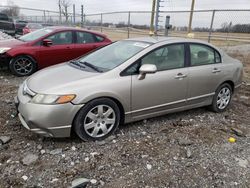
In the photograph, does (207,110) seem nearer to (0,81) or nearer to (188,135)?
(188,135)

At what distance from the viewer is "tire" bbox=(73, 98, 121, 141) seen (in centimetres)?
319

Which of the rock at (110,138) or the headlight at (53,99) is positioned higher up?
the headlight at (53,99)

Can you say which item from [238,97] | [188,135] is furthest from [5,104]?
[238,97]

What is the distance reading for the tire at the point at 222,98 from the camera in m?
4.59

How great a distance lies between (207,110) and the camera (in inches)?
188

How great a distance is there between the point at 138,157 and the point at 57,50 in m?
4.81

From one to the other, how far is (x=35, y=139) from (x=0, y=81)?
140 inches

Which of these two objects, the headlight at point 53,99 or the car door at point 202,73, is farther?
the car door at point 202,73

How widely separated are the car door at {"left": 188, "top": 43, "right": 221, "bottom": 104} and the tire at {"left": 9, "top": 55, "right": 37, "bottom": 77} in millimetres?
4519

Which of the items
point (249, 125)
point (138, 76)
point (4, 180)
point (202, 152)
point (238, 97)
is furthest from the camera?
point (238, 97)

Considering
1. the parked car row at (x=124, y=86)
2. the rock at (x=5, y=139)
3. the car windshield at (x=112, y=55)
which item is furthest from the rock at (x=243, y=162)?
the rock at (x=5, y=139)

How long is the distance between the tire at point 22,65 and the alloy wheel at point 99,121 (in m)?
4.15

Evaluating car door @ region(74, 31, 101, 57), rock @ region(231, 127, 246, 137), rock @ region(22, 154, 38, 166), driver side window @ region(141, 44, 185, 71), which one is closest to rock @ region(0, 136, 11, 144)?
rock @ region(22, 154, 38, 166)

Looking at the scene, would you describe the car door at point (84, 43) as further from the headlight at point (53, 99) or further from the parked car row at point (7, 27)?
the parked car row at point (7, 27)
